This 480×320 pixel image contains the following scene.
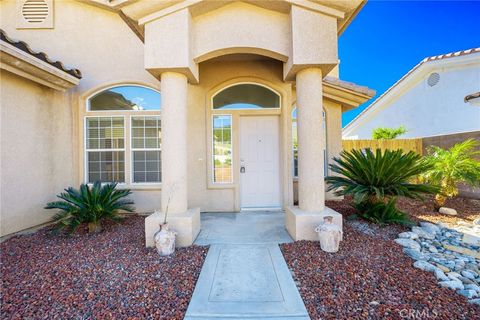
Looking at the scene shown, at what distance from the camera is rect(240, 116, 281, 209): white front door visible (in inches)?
255

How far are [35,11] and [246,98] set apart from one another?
6108mm

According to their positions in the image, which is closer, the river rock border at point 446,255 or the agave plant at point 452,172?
the river rock border at point 446,255

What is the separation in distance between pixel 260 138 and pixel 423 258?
13.8ft

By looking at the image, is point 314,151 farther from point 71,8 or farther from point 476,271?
point 71,8

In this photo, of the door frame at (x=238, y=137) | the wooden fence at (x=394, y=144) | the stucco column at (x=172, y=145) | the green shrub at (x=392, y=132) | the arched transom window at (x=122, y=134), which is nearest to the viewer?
the stucco column at (x=172, y=145)

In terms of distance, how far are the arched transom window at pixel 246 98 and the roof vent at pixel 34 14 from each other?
4.93 metres

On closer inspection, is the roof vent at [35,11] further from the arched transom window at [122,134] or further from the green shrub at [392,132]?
the green shrub at [392,132]

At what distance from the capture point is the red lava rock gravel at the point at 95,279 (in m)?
2.58

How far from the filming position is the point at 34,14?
6.36m

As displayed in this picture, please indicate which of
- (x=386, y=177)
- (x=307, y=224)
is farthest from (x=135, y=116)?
(x=386, y=177)

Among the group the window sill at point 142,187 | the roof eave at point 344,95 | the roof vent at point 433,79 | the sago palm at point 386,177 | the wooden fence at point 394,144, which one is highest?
the roof vent at point 433,79

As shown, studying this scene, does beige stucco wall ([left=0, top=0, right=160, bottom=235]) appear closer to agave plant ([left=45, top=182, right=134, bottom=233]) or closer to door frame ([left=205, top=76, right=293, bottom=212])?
agave plant ([left=45, top=182, right=134, bottom=233])

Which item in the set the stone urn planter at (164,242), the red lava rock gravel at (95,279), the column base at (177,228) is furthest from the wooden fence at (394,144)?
the red lava rock gravel at (95,279)

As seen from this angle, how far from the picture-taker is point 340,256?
359cm
